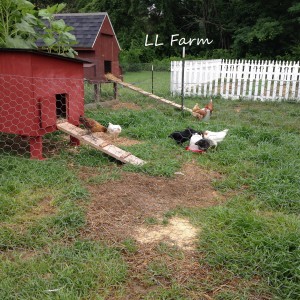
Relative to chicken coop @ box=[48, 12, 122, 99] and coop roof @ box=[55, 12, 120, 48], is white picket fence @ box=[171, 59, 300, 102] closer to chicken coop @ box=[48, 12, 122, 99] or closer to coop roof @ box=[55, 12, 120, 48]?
chicken coop @ box=[48, 12, 122, 99]

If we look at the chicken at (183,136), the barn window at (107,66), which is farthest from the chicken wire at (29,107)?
the barn window at (107,66)

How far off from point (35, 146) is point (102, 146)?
863mm

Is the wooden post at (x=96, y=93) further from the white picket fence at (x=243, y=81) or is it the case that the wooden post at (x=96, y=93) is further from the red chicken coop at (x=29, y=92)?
the red chicken coop at (x=29, y=92)

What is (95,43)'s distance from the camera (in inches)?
338

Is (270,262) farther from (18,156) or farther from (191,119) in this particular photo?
(191,119)

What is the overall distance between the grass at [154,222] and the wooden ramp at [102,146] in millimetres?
145

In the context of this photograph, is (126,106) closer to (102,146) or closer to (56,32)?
(56,32)

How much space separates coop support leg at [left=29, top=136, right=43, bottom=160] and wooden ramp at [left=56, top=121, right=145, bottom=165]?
37 cm

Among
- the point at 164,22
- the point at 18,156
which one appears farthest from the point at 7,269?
the point at 164,22

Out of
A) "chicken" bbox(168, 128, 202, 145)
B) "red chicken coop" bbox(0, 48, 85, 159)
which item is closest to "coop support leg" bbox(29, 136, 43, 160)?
"red chicken coop" bbox(0, 48, 85, 159)

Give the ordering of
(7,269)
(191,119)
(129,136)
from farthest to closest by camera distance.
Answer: (191,119) → (129,136) → (7,269)

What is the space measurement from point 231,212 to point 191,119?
14.6 ft

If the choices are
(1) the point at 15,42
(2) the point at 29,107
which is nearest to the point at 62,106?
(1) the point at 15,42

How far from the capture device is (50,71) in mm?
4348
